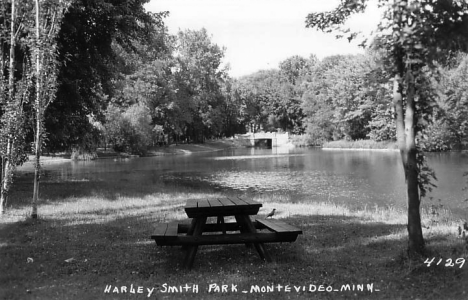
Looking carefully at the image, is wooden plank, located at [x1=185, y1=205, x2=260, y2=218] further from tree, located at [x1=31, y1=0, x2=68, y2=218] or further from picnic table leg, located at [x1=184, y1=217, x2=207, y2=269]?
tree, located at [x1=31, y1=0, x2=68, y2=218]

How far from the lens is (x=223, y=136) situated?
95.6 meters

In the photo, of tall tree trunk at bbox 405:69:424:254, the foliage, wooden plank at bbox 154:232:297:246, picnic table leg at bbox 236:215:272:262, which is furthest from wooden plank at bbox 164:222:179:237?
the foliage

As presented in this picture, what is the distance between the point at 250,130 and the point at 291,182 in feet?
279

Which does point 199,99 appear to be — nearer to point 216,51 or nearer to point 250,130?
point 216,51

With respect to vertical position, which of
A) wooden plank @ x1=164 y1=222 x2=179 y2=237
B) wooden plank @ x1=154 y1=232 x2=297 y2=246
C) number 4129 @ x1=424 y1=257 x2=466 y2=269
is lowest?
number 4129 @ x1=424 y1=257 x2=466 y2=269

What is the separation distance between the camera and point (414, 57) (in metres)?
5.82

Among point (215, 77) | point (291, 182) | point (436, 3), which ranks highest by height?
point (215, 77)

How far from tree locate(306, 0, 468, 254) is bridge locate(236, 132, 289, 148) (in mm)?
79442

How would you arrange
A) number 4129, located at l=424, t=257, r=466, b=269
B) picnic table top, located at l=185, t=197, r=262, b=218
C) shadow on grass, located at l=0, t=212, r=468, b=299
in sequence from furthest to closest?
picnic table top, located at l=185, t=197, r=262, b=218 → number 4129, located at l=424, t=257, r=466, b=269 → shadow on grass, located at l=0, t=212, r=468, b=299

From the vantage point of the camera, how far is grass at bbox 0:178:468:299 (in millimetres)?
5230

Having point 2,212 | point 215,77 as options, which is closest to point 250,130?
point 215,77

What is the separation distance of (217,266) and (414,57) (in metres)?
3.92

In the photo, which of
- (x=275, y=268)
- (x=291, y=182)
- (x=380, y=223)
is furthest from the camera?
(x=291, y=182)

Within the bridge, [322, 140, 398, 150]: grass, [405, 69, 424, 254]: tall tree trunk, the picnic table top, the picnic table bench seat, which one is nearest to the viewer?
[405, 69, 424, 254]: tall tree trunk
